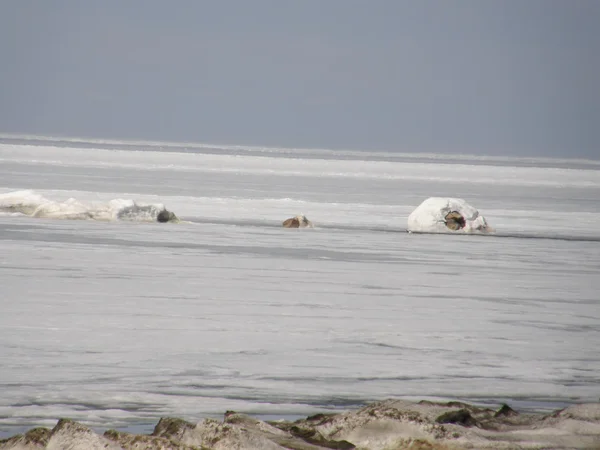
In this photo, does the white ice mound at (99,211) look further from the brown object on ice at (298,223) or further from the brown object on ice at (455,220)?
the brown object on ice at (455,220)

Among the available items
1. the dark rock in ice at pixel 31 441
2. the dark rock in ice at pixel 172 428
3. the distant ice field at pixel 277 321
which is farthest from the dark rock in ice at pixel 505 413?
the dark rock in ice at pixel 31 441

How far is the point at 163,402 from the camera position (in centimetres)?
568

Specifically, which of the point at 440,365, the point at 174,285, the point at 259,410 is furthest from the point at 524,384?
the point at 174,285

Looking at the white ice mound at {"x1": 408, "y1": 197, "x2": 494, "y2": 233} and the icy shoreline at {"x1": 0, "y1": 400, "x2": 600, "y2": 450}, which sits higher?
the white ice mound at {"x1": 408, "y1": 197, "x2": 494, "y2": 233}

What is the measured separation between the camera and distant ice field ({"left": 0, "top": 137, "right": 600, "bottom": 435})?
19.8 ft

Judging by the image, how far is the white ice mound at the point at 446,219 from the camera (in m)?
18.4

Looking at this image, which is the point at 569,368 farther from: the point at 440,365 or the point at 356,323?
the point at 356,323

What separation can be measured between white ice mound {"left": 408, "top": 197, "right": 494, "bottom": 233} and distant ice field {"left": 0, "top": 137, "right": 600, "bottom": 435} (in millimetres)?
950

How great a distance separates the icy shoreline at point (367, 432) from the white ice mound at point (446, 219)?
526 inches

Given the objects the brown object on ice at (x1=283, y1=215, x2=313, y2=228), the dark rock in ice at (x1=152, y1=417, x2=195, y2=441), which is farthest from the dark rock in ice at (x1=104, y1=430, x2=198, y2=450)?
the brown object on ice at (x1=283, y1=215, x2=313, y2=228)

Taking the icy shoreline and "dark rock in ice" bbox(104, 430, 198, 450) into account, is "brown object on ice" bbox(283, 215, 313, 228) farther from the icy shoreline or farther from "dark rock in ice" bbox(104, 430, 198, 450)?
"dark rock in ice" bbox(104, 430, 198, 450)

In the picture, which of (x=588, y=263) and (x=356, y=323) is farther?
(x=588, y=263)

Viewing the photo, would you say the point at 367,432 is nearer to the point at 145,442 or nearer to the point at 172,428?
the point at 172,428

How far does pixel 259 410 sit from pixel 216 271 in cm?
622
